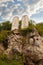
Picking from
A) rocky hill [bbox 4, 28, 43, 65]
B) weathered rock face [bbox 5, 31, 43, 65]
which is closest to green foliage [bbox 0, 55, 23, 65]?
rocky hill [bbox 4, 28, 43, 65]

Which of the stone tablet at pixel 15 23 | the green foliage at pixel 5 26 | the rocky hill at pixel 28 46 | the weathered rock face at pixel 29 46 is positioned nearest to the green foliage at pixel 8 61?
the rocky hill at pixel 28 46

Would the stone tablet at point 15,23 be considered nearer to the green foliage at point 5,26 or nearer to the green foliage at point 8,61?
the green foliage at point 5,26

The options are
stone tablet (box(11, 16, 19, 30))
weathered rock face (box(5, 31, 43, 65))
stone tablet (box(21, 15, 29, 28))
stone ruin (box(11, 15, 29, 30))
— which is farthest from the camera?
stone tablet (box(11, 16, 19, 30))

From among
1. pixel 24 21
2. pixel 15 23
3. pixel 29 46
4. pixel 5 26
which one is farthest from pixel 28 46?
pixel 5 26

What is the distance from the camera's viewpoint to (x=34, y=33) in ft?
120

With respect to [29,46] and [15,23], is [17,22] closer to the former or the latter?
[15,23]

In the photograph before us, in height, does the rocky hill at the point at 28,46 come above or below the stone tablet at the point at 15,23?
below

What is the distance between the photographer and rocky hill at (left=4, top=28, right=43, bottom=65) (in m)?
33.0

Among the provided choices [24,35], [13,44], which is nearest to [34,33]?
[24,35]

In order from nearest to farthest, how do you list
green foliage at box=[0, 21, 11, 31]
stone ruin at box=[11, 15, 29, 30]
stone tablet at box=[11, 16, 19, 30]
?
1. stone ruin at box=[11, 15, 29, 30]
2. stone tablet at box=[11, 16, 19, 30]
3. green foliage at box=[0, 21, 11, 31]

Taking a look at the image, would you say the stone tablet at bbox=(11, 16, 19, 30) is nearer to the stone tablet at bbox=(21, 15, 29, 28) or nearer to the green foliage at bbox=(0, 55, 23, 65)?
the stone tablet at bbox=(21, 15, 29, 28)

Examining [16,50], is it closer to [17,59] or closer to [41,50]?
[17,59]

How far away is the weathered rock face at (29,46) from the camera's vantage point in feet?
108

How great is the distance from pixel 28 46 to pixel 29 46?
0.57 feet
